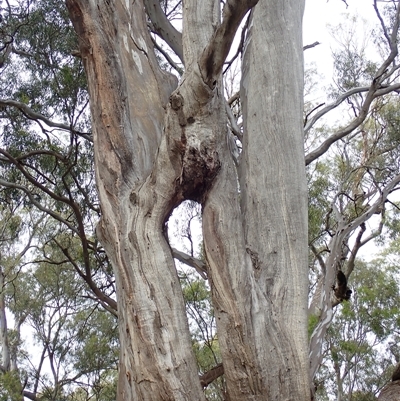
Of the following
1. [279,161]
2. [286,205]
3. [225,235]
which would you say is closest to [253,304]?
[225,235]

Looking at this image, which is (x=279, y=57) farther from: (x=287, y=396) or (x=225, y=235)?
(x=287, y=396)

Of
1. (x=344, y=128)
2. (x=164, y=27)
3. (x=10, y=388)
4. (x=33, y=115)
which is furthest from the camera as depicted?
(x=10, y=388)

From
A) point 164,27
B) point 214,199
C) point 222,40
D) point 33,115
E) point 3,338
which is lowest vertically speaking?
point 214,199

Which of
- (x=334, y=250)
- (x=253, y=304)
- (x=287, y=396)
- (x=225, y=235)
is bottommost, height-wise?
(x=287, y=396)

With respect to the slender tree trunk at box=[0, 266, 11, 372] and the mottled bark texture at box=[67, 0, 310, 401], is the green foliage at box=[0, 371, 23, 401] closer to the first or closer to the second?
the slender tree trunk at box=[0, 266, 11, 372]

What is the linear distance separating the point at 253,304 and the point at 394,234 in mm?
8912

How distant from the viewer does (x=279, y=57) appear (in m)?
2.93

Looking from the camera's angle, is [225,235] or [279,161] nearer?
[225,235]

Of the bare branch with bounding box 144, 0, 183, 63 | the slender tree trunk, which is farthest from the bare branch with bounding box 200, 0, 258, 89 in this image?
the slender tree trunk

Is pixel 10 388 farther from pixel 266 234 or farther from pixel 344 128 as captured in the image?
pixel 266 234

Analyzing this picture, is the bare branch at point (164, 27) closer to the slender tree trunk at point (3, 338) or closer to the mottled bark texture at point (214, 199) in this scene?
the mottled bark texture at point (214, 199)

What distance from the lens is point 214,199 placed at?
8.50ft

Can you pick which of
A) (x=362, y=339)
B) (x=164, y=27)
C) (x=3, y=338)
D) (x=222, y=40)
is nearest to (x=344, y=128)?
(x=164, y=27)

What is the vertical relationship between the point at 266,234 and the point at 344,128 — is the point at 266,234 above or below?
below
